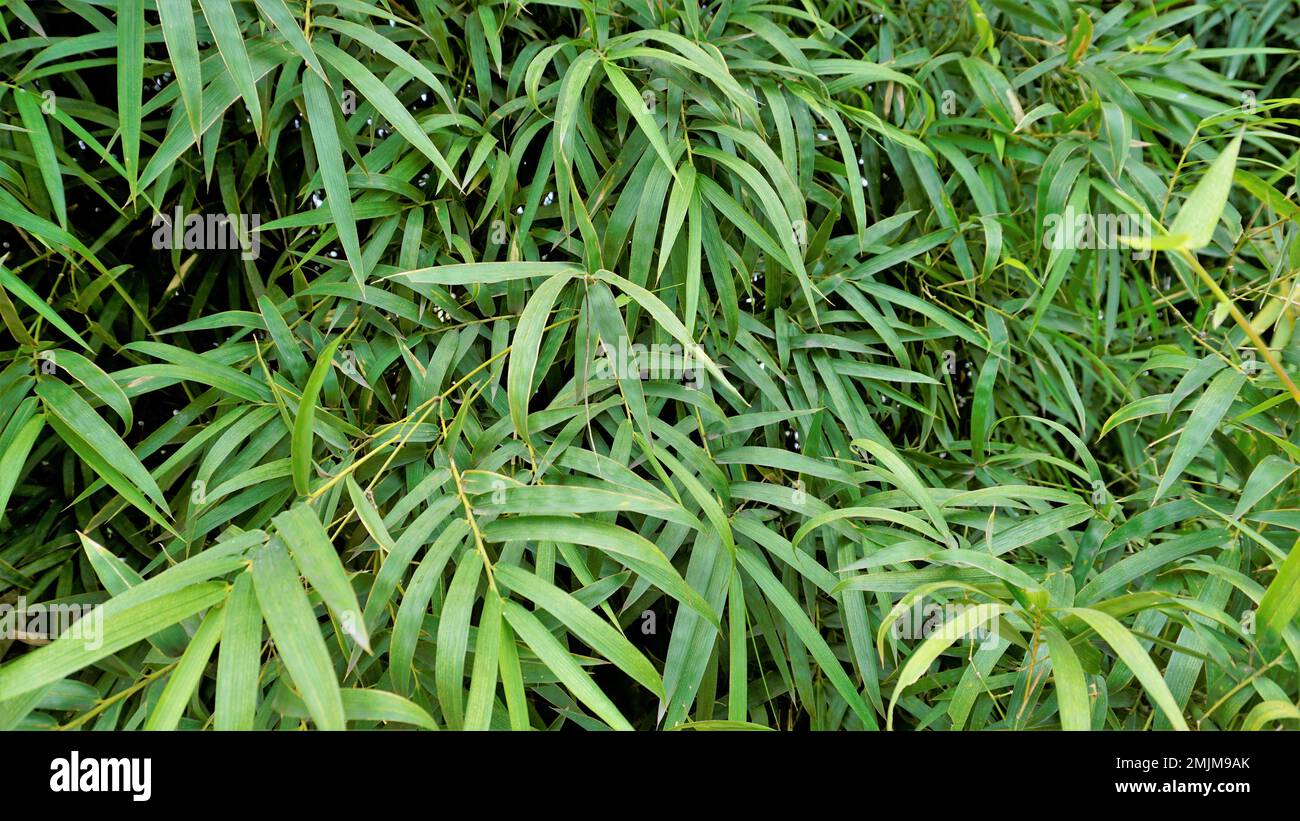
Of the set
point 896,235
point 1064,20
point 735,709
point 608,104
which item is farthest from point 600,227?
point 1064,20

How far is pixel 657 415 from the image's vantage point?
2.54ft

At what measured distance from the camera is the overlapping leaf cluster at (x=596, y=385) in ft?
1.82

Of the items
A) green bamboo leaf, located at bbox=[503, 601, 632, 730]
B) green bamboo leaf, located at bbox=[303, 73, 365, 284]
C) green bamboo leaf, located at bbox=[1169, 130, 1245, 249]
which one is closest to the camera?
green bamboo leaf, located at bbox=[1169, 130, 1245, 249]

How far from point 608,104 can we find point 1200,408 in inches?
25.3

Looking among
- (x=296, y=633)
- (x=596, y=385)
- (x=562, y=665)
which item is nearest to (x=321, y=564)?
(x=296, y=633)

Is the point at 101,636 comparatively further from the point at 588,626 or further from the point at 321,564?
the point at 588,626

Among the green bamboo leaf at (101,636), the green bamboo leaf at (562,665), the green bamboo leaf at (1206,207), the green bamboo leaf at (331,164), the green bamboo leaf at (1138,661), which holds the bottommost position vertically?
the green bamboo leaf at (1138,661)

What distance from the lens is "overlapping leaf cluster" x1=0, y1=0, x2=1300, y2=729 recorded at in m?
0.55

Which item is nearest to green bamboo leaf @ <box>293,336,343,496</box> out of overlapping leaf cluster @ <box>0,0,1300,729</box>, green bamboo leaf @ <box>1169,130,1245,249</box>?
overlapping leaf cluster @ <box>0,0,1300,729</box>

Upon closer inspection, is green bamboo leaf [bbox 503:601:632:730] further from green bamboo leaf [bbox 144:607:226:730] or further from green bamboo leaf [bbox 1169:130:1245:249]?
green bamboo leaf [bbox 1169:130:1245:249]

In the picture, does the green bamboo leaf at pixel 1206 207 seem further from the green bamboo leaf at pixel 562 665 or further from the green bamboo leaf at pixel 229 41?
the green bamboo leaf at pixel 229 41

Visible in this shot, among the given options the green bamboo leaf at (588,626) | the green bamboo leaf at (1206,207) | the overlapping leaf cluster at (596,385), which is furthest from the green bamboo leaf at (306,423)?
the green bamboo leaf at (1206,207)

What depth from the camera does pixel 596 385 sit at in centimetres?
73
